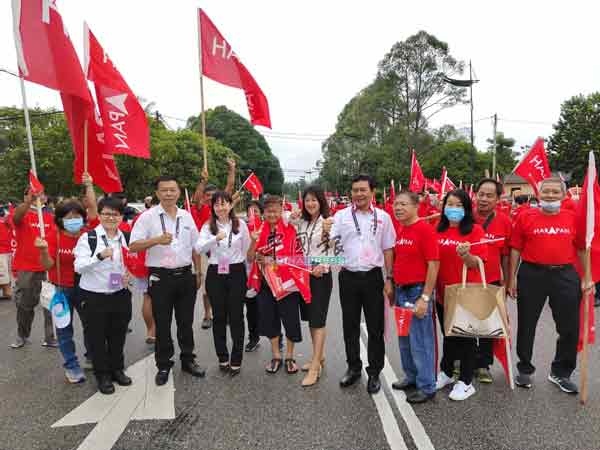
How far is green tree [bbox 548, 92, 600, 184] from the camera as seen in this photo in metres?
30.7

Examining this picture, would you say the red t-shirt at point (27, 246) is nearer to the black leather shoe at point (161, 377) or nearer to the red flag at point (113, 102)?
the red flag at point (113, 102)

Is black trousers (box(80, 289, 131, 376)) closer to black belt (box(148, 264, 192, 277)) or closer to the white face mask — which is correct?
black belt (box(148, 264, 192, 277))

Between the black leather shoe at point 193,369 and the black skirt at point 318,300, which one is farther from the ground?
the black skirt at point 318,300

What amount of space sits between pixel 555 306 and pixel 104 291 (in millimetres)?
4163

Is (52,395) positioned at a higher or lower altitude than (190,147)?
lower

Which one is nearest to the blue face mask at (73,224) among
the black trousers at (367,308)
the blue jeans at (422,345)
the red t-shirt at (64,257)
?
the red t-shirt at (64,257)

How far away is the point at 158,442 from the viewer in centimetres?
299

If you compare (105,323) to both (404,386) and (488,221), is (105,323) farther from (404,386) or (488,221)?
(488,221)

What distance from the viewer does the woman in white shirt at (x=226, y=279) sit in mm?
4203

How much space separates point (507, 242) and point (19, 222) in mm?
5935

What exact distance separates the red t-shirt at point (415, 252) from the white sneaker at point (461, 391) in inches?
39.0

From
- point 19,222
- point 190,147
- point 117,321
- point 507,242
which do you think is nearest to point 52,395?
point 117,321

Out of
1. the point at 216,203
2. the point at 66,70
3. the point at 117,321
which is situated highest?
the point at 66,70

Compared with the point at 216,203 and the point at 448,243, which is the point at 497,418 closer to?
the point at 448,243
